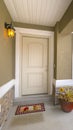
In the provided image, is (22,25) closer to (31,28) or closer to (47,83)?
(31,28)

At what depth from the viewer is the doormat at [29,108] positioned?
2233 millimetres

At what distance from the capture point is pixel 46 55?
3.05 m

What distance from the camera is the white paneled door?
2918mm

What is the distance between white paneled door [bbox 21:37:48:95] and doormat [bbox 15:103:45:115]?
0.54 m

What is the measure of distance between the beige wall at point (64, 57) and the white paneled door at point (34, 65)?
0.56 metres

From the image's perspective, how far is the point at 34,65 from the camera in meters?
2.98

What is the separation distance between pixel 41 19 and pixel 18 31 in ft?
2.47

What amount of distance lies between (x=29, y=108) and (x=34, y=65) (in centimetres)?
130

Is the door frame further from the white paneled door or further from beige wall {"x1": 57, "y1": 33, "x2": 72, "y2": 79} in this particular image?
beige wall {"x1": 57, "y1": 33, "x2": 72, "y2": 79}

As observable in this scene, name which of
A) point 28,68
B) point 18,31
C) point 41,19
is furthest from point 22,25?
point 28,68

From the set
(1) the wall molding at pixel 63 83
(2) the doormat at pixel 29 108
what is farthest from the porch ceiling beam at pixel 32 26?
(2) the doormat at pixel 29 108

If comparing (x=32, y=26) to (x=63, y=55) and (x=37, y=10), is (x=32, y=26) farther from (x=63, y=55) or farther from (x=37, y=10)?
(x=63, y=55)

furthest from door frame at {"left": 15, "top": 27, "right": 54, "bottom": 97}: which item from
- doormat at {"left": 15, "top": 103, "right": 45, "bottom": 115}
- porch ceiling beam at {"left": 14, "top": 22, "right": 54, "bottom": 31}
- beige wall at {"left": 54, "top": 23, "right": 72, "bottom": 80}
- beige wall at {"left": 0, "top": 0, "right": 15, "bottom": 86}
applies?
beige wall at {"left": 0, "top": 0, "right": 15, "bottom": 86}

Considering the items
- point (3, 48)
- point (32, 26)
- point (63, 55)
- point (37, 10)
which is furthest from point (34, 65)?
point (37, 10)
